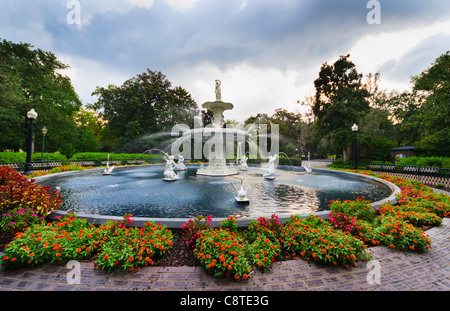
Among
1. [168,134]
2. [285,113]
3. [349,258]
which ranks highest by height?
[285,113]

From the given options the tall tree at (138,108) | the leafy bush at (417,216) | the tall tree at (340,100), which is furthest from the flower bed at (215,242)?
the tall tree at (138,108)

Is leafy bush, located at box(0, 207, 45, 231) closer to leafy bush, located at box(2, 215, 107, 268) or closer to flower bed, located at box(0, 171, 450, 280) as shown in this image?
flower bed, located at box(0, 171, 450, 280)

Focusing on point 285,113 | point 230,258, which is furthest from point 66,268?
point 285,113

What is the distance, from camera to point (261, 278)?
2.86 meters

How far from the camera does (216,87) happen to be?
14852mm

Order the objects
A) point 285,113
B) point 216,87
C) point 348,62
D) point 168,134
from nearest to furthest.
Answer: point 216,87 → point 348,62 → point 168,134 → point 285,113

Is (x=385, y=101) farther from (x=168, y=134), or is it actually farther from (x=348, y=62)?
(x=168, y=134)

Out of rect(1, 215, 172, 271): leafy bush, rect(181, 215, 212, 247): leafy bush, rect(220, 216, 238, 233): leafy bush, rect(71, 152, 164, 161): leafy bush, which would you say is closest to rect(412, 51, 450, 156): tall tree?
rect(220, 216, 238, 233): leafy bush

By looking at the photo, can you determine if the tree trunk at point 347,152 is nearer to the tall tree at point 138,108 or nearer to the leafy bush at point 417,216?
the leafy bush at point 417,216

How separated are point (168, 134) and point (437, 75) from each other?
3627 centimetres

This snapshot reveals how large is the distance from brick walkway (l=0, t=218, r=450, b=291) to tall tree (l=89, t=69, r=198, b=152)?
34.1 m

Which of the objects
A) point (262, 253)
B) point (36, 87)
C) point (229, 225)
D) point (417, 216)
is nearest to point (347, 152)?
point (417, 216)

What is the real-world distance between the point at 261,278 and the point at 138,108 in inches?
1503

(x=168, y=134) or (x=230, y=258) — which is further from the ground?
(x=168, y=134)
